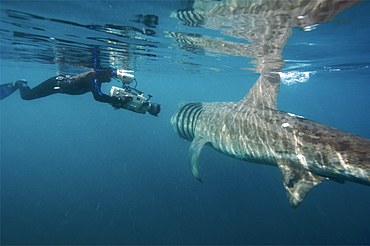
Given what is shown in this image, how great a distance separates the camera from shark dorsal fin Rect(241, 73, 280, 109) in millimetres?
6885

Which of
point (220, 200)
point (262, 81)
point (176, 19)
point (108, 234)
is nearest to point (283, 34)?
point (262, 81)

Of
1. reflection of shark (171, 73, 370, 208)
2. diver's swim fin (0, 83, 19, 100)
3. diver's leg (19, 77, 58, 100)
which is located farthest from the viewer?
diver's swim fin (0, 83, 19, 100)

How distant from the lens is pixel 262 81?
766 cm

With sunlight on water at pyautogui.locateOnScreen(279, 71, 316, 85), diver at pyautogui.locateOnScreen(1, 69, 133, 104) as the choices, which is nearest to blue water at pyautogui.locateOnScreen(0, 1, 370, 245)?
diver at pyautogui.locateOnScreen(1, 69, 133, 104)

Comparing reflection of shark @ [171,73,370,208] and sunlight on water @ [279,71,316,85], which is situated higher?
sunlight on water @ [279,71,316,85]

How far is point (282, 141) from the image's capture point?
15.5 feet

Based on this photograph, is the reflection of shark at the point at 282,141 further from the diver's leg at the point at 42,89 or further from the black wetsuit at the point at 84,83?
the diver's leg at the point at 42,89

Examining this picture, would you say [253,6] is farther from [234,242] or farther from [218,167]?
[218,167]

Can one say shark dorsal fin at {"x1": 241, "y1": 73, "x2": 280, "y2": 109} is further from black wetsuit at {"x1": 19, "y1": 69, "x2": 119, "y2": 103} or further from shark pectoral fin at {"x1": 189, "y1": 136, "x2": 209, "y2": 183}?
black wetsuit at {"x1": 19, "y1": 69, "x2": 119, "y2": 103}

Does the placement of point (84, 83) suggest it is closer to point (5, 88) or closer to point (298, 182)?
point (5, 88)

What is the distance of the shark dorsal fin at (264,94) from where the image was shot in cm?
688

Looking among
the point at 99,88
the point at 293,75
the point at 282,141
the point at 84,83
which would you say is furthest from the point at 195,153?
the point at 293,75

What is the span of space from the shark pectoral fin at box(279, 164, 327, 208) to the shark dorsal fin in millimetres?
2696

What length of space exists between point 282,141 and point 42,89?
33.1 ft
